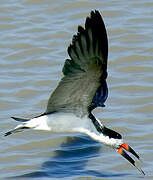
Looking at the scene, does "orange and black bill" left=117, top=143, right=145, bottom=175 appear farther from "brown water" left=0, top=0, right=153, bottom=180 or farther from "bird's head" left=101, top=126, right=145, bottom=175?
"brown water" left=0, top=0, right=153, bottom=180

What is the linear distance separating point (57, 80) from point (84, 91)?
235 cm

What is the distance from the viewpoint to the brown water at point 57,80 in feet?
24.0

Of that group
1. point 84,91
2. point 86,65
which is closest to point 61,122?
point 84,91

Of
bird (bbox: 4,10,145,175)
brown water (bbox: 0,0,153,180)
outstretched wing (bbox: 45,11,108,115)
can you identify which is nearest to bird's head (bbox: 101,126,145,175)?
bird (bbox: 4,10,145,175)

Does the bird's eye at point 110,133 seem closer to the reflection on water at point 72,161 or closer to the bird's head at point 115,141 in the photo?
the bird's head at point 115,141

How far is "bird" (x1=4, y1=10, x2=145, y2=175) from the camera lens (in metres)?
6.33

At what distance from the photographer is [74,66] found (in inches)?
254

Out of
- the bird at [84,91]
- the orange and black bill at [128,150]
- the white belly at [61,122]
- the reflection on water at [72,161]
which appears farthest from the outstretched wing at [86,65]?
the reflection on water at [72,161]

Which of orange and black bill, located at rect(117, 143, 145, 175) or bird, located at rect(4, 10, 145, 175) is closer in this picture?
bird, located at rect(4, 10, 145, 175)

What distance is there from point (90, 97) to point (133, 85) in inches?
83.8

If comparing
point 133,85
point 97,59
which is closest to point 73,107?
point 97,59

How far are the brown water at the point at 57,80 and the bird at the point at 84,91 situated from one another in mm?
359

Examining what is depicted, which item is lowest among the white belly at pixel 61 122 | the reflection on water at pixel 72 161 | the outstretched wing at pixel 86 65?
the reflection on water at pixel 72 161

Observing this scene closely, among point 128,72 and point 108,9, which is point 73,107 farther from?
point 108,9
